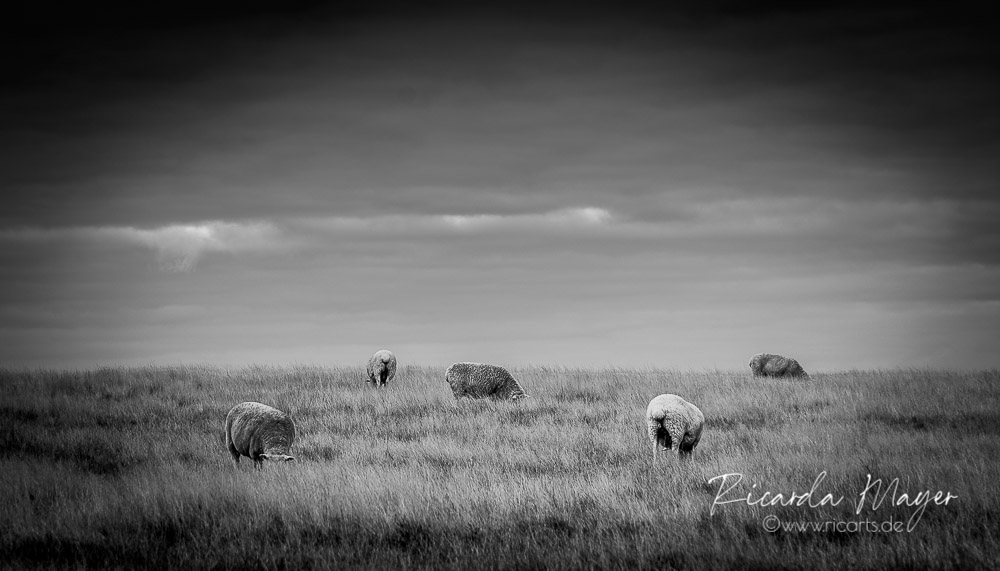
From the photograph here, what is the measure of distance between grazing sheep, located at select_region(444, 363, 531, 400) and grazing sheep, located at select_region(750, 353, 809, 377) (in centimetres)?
1073

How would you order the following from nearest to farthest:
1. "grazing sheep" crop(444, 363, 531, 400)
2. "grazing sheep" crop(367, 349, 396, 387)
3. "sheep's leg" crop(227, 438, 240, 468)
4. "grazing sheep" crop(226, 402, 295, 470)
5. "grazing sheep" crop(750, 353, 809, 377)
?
1. "grazing sheep" crop(226, 402, 295, 470)
2. "sheep's leg" crop(227, 438, 240, 468)
3. "grazing sheep" crop(444, 363, 531, 400)
4. "grazing sheep" crop(367, 349, 396, 387)
5. "grazing sheep" crop(750, 353, 809, 377)

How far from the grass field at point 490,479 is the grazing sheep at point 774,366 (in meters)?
5.96

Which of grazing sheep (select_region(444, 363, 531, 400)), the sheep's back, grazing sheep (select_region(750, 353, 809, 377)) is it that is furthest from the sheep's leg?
grazing sheep (select_region(750, 353, 809, 377))

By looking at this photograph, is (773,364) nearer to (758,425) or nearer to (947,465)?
(758,425)

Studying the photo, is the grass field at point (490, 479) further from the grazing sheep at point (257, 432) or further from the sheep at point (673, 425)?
the sheep at point (673, 425)

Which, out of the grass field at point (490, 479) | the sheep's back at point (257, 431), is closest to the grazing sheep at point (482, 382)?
the grass field at point (490, 479)

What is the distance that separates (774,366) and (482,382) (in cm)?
1225

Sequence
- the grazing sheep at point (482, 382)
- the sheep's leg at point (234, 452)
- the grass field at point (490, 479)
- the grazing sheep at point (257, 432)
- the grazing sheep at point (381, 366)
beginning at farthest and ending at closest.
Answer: the grazing sheep at point (381, 366)
the grazing sheep at point (482, 382)
the sheep's leg at point (234, 452)
the grazing sheep at point (257, 432)
the grass field at point (490, 479)

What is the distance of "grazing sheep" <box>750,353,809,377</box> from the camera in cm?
2891

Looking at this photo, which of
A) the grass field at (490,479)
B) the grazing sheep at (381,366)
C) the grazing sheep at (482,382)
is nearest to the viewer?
the grass field at (490,479)

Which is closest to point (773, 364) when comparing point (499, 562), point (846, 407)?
point (846, 407)

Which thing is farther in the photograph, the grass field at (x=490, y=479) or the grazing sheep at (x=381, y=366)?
the grazing sheep at (x=381, y=366)

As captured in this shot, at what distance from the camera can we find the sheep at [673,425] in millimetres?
14141

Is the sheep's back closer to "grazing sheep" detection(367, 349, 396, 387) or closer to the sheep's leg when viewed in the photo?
the sheep's leg
